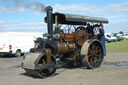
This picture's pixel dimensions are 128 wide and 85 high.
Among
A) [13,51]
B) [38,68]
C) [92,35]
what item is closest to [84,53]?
[92,35]

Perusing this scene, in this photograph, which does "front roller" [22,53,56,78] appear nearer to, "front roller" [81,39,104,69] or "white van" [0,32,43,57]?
"front roller" [81,39,104,69]

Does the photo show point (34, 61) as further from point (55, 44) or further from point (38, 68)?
point (55, 44)

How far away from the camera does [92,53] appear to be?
7.86 meters

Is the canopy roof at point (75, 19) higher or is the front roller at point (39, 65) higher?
the canopy roof at point (75, 19)

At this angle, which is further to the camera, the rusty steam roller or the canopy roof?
the canopy roof

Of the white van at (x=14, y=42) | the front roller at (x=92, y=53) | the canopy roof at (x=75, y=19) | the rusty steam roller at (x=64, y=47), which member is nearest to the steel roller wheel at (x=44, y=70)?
the rusty steam roller at (x=64, y=47)

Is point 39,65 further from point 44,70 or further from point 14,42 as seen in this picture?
point 14,42

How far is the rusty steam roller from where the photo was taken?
6250mm

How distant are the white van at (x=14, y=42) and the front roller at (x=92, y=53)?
8229 millimetres

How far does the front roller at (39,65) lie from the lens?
19.5 feet

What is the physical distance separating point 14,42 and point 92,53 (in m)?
8.54

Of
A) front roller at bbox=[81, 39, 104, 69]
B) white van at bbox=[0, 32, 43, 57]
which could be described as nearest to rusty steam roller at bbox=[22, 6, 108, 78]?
front roller at bbox=[81, 39, 104, 69]

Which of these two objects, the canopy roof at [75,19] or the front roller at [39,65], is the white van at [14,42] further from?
the front roller at [39,65]

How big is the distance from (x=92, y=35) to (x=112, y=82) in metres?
3.62
